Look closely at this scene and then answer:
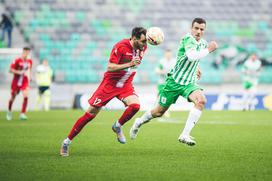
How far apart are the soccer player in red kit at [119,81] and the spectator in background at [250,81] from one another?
17.8 metres

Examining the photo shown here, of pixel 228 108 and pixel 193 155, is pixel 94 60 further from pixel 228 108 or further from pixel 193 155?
pixel 193 155

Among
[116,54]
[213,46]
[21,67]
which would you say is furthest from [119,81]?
[21,67]

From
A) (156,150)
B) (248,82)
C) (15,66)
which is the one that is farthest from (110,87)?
(248,82)

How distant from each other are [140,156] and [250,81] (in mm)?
18868

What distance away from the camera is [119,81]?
436 inches

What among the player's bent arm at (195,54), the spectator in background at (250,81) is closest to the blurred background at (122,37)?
the spectator in background at (250,81)

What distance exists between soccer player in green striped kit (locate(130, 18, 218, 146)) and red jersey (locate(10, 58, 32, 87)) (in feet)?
32.0

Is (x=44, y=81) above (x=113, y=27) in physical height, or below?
below

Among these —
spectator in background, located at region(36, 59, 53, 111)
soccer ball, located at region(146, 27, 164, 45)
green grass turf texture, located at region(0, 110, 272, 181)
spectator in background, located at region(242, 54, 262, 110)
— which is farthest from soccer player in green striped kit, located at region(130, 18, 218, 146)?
spectator in background, located at region(242, 54, 262, 110)

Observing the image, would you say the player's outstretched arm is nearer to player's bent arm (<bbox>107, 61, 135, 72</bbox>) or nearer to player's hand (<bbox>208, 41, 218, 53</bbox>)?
player's bent arm (<bbox>107, 61, 135, 72</bbox>)

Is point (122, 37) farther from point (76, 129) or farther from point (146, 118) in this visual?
point (76, 129)

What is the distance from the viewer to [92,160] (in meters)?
9.85

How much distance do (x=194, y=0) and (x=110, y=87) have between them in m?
23.5

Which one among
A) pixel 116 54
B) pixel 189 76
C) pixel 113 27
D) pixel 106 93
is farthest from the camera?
pixel 113 27
